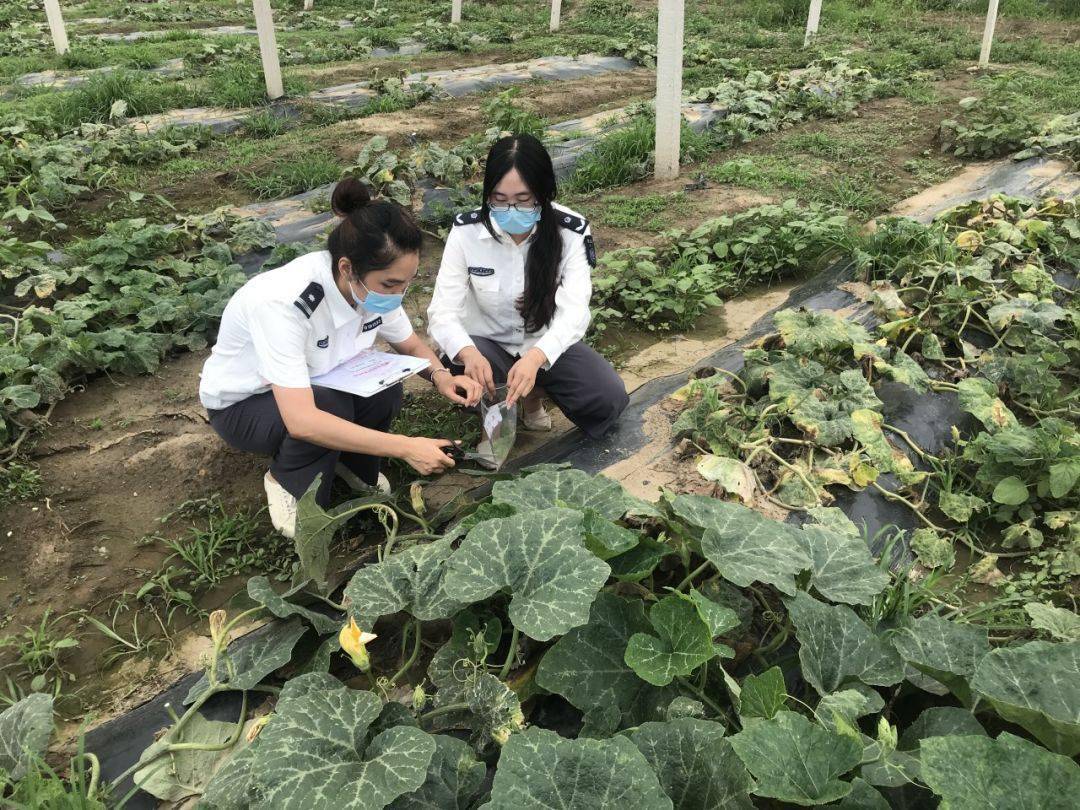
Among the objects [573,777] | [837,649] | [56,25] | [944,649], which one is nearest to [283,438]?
[573,777]

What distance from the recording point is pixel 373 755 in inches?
57.3

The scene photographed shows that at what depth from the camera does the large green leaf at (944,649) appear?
5.19 ft

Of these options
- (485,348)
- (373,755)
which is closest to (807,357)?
(485,348)

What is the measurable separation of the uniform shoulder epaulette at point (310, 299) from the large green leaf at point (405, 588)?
3.25ft

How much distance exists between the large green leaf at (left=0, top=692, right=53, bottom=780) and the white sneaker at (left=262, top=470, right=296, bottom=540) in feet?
3.60

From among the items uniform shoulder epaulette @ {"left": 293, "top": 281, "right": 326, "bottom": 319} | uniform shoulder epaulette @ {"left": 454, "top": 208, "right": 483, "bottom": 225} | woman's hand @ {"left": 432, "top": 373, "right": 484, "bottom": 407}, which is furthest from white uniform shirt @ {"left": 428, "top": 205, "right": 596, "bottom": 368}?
uniform shoulder epaulette @ {"left": 293, "top": 281, "right": 326, "bottom": 319}

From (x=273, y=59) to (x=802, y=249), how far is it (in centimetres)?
578

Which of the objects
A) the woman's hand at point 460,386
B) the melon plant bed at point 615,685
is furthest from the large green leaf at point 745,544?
the woman's hand at point 460,386

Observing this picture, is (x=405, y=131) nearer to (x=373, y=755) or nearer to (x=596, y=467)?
(x=596, y=467)

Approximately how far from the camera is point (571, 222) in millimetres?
3055

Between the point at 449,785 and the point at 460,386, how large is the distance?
1733 millimetres

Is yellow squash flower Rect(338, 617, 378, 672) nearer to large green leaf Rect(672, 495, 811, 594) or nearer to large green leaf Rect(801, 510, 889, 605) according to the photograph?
large green leaf Rect(672, 495, 811, 594)

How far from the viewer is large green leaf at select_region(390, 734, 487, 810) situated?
4.78ft

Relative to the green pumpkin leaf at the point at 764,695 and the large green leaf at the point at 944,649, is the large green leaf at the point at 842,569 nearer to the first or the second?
the large green leaf at the point at 944,649
